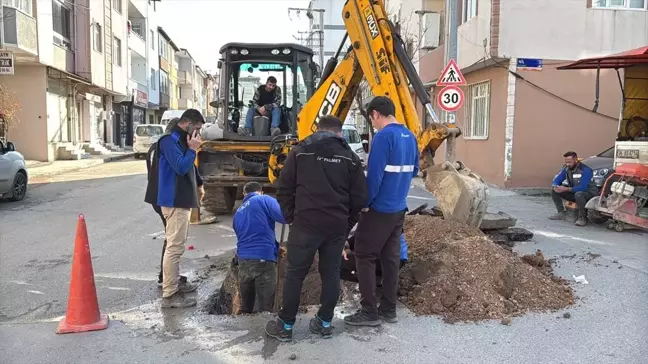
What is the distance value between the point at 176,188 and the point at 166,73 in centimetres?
5110

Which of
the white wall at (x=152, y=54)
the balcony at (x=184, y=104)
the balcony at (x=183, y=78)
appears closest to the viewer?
the white wall at (x=152, y=54)

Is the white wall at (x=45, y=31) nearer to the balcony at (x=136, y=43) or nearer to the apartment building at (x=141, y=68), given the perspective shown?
the apartment building at (x=141, y=68)

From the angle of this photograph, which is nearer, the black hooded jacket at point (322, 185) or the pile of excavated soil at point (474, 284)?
the black hooded jacket at point (322, 185)

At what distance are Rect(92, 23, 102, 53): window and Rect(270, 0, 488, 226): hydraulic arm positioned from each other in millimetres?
23778

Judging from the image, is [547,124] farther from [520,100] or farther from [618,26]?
[618,26]

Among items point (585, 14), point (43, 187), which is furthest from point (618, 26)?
point (43, 187)

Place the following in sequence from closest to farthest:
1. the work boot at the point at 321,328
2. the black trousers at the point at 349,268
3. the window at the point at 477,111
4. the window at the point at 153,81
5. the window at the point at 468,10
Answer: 1. the work boot at the point at 321,328
2. the black trousers at the point at 349,268
3. the window at the point at 477,111
4. the window at the point at 468,10
5. the window at the point at 153,81

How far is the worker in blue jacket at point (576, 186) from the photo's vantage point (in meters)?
9.09

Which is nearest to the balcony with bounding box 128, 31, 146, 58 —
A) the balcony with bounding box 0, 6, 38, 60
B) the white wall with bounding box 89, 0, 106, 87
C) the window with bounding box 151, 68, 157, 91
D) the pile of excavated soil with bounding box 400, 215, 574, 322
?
the window with bounding box 151, 68, 157, 91

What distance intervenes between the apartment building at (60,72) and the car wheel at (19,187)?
7.96 m

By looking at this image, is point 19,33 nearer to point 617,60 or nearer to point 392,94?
point 392,94


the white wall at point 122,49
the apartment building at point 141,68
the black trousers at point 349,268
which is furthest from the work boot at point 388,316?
the apartment building at point 141,68

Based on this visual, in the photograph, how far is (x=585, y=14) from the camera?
1395 cm

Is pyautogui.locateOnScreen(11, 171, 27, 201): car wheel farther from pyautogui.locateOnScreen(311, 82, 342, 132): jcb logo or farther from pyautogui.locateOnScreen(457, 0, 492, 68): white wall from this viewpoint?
pyautogui.locateOnScreen(457, 0, 492, 68): white wall
